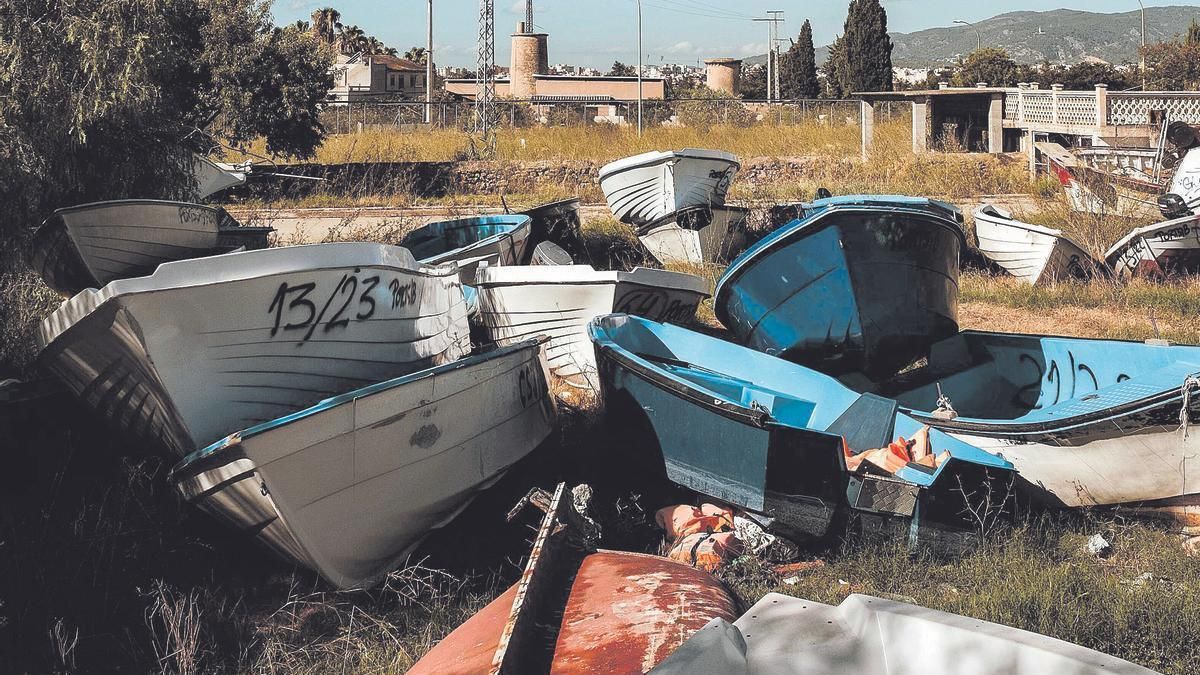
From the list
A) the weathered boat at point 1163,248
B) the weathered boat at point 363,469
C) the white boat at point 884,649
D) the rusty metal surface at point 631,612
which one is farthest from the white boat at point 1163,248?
the white boat at point 884,649

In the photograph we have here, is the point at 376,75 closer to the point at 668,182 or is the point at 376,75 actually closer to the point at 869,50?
the point at 869,50

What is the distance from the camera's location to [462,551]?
20.6ft

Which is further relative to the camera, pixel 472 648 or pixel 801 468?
pixel 801 468

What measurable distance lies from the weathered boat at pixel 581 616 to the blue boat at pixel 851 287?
4372mm

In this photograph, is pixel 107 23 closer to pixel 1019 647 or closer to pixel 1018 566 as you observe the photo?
pixel 1018 566

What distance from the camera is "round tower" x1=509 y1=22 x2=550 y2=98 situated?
78.0m

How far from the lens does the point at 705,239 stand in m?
15.3

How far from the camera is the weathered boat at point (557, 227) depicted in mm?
13438

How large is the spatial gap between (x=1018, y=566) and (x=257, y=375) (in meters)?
3.99

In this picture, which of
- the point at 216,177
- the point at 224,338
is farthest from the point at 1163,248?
the point at 216,177

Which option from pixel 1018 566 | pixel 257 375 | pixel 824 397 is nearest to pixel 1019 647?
pixel 1018 566

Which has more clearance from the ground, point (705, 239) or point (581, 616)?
point (705, 239)

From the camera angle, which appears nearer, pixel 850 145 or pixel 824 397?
pixel 824 397

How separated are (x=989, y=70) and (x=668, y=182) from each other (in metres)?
57.6
